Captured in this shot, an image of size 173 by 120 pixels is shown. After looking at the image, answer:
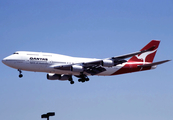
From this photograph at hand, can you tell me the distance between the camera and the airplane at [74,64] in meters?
60.6

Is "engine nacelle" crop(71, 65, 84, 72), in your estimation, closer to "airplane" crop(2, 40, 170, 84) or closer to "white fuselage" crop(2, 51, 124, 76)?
"airplane" crop(2, 40, 170, 84)

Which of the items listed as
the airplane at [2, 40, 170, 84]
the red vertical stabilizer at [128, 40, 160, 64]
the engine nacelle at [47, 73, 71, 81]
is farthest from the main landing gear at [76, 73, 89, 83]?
the red vertical stabilizer at [128, 40, 160, 64]

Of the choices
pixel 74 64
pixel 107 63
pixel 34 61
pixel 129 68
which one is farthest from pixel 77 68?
pixel 129 68

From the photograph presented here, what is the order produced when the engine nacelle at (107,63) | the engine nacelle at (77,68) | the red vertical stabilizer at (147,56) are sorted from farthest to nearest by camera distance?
the red vertical stabilizer at (147,56) < the engine nacelle at (77,68) < the engine nacelle at (107,63)

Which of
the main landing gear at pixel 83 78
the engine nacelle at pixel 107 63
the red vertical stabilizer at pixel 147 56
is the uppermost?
the red vertical stabilizer at pixel 147 56

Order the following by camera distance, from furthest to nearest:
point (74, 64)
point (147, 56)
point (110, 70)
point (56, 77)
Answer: point (147, 56) → point (56, 77) → point (110, 70) → point (74, 64)

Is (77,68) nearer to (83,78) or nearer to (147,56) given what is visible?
(83,78)

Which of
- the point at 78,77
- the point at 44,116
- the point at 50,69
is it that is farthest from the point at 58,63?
the point at 44,116

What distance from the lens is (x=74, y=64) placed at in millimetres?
63500

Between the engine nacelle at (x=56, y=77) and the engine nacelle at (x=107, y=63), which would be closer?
the engine nacelle at (x=107, y=63)

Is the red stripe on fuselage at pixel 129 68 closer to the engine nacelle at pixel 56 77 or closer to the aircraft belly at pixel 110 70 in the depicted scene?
the aircraft belly at pixel 110 70

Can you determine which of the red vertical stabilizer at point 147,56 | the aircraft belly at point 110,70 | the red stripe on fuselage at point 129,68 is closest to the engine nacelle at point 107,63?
the aircraft belly at point 110,70

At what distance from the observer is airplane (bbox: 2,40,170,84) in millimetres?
60625

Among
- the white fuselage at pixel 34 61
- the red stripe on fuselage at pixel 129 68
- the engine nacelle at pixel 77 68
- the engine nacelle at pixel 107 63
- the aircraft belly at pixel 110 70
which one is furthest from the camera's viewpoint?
the red stripe on fuselage at pixel 129 68
